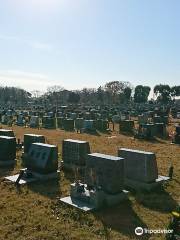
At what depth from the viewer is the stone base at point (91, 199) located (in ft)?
40.1

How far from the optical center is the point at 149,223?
11.0 meters

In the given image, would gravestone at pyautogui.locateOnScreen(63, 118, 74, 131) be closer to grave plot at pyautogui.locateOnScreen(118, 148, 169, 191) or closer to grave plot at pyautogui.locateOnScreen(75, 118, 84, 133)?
grave plot at pyautogui.locateOnScreen(75, 118, 84, 133)

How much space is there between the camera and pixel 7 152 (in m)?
19.3

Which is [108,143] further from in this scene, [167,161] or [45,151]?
[45,151]

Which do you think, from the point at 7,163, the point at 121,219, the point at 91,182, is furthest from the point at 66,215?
the point at 7,163

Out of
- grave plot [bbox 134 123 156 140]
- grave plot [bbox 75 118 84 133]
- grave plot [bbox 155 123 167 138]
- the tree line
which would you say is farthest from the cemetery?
the tree line

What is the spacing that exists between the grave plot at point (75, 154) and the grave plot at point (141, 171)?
2982 mm

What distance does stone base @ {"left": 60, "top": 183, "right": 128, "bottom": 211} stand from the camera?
12.2 metres

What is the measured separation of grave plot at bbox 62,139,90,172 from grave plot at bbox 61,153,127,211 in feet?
13.5

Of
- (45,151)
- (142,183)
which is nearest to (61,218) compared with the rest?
(142,183)

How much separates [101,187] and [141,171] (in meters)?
2.60

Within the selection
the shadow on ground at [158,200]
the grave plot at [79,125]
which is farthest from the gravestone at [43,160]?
the grave plot at [79,125]

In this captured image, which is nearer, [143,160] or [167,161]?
[143,160]

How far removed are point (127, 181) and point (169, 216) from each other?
4.01 m
